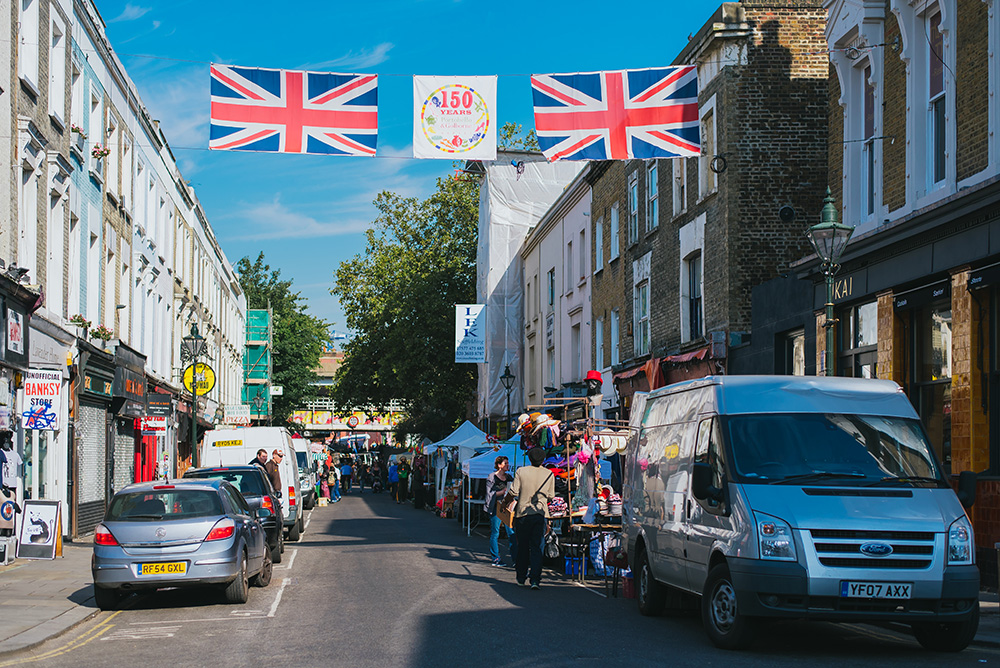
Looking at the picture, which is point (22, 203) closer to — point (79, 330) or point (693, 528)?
point (79, 330)

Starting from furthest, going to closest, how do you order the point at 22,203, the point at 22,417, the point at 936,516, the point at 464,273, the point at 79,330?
1. the point at 464,273
2. the point at 79,330
3. the point at 22,203
4. the point at 22,417
5. the point at 936,516

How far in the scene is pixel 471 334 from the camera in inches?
1766

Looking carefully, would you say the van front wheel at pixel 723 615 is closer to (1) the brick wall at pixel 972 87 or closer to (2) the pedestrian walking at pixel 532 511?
(2) the pedestrian walking at pixel 532 511

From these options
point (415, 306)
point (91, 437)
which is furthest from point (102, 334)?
point (415, 306)

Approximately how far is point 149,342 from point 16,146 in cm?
1502

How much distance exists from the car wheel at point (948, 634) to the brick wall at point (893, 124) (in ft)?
29.3

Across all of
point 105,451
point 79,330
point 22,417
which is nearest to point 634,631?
point 22,417

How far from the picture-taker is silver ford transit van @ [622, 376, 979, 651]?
8.88 m

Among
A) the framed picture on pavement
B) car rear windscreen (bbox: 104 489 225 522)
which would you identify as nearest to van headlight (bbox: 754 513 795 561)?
car rear windscreen (bbox: 104 489 225 522)

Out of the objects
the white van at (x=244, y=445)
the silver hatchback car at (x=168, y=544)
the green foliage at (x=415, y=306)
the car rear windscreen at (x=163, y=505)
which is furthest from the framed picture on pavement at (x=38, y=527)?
the green foliage at (x=415, y=306)

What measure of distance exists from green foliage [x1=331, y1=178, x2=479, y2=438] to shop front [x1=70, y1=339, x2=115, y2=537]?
27.1 m

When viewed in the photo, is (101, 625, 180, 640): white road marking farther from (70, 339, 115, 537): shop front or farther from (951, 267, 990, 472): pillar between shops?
(70, 339, 115, 537): shop front

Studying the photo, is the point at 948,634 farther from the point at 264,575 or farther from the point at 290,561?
the point at 290,561

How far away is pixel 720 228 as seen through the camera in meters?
23.6
